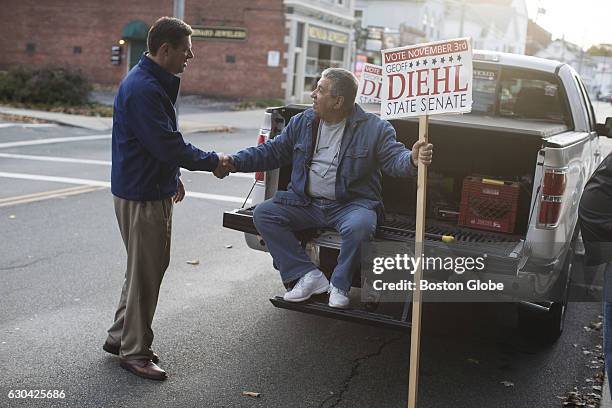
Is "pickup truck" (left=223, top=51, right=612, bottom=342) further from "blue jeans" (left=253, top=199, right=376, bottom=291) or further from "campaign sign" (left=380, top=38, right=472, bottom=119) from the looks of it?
"campaign sign" (left=380, top=38, right=472, bottom=119)

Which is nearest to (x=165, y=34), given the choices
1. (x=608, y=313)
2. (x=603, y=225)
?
(x=603, y=225)

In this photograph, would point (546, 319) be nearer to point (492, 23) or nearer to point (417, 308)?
point (417, 308)

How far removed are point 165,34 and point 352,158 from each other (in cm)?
154

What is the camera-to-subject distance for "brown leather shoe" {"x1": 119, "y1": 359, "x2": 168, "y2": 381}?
4.49 meters

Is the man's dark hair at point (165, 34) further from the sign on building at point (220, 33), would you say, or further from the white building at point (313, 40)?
the sign on building at point (220, 33)

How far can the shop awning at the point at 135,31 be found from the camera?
120 ft

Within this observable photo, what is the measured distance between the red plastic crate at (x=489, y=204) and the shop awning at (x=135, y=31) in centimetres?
3330

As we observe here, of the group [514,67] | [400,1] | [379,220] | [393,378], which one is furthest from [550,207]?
[400,1]

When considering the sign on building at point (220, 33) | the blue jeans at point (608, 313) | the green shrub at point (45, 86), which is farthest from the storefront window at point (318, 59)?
the blue jeans at point (608, 313)

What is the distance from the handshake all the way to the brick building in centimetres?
3041

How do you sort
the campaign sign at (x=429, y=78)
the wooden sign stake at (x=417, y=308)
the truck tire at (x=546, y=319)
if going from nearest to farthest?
the wooden sign stake at (x=417, y=308) < the campaign sign at (x=429, y=78) < the truck tire at (x=546, y=319)

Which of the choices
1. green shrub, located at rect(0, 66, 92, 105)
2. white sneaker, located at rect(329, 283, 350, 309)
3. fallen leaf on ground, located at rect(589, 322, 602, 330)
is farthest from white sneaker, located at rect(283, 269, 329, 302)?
green shrub, located at rect(0, 66, 92, 105)

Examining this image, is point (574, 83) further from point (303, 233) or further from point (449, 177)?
point (303, 233)

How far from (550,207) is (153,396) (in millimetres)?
2728
